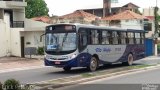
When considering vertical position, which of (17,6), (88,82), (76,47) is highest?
(17,6)

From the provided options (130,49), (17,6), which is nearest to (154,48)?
(17,6)

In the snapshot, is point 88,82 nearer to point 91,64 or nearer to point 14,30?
point 91,64

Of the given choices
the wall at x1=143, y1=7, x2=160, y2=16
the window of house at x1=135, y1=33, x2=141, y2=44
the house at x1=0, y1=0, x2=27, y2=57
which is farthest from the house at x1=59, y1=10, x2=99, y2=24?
the wall at x1=143, y1=7, x2=160, y2=16

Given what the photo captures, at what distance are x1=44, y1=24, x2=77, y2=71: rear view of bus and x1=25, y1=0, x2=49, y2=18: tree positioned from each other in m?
55.1

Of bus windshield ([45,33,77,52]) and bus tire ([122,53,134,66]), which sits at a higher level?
bus windshield ([45,33,77,52])

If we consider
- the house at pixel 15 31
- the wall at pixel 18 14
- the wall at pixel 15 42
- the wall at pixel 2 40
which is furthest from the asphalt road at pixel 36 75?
the wall at pixel 18 14

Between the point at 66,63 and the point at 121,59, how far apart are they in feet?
22.1

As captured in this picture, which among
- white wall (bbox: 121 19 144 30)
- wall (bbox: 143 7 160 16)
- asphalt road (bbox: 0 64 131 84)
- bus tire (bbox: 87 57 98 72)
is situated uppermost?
wall (bbox: 143 7 160 16)

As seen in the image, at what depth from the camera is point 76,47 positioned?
2314 centimetres

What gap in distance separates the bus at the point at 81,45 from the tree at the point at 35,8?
5217 cm

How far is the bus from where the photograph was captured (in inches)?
912

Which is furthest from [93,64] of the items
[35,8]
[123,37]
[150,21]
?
[35,8]

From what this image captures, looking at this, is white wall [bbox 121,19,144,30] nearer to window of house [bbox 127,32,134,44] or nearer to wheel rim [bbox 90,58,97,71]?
window of house [bbox 127,32,134,44]

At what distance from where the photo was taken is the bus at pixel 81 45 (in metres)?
23.2
